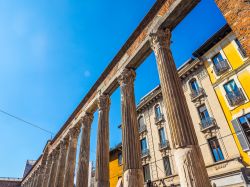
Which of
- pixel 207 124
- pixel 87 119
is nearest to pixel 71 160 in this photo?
pixel 87 119

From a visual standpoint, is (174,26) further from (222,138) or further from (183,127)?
(222,138)

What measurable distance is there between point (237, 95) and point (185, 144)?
373 inches

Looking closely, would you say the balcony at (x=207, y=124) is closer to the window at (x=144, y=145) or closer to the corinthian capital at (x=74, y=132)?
the window at (x=144, y=145)

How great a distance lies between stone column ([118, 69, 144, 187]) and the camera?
6.45 metres

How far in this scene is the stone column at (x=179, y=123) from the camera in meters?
4.44

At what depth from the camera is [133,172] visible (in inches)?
255

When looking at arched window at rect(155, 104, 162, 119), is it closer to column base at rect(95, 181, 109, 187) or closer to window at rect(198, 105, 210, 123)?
window at rect(198, 105, 210, 123)

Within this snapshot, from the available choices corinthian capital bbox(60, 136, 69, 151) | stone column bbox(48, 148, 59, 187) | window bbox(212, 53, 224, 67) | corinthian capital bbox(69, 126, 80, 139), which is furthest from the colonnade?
Result: window bbox(212, 53, 224, 67)

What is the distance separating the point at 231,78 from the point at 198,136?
4.88 metres

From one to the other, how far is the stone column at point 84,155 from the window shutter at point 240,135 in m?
9.52

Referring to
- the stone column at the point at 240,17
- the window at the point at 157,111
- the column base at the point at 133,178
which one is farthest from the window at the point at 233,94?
the column base at the point at 133,178

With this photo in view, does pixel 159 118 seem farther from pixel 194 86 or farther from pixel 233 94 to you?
pixel 233 94

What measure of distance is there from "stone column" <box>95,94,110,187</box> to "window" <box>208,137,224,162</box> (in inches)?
313

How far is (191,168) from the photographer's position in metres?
4.46
